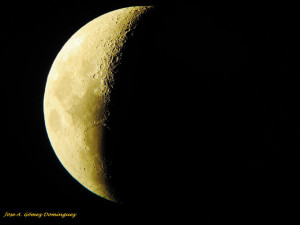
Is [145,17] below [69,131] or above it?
above

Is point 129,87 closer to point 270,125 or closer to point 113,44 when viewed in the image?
point 113,44

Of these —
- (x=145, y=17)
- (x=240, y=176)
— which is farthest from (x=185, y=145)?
(x=145, y=17)

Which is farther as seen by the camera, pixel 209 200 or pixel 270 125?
pixel 209 200

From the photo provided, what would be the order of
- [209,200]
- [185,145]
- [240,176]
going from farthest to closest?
[209,200], [240,176], [185,145]

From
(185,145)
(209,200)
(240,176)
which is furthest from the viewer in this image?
(209,200)

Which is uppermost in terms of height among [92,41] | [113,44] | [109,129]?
[92,41]

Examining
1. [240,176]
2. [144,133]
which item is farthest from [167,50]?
[240,176]

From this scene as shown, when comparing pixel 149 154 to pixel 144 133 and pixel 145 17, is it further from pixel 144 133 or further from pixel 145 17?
pixel 145 17
